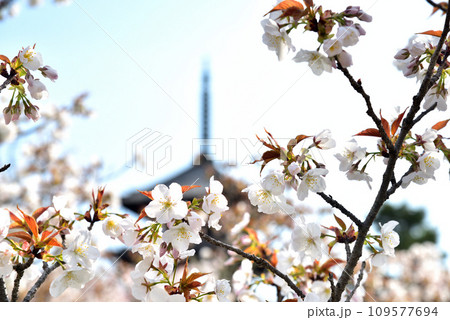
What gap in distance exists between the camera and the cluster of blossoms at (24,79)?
111 centimetres

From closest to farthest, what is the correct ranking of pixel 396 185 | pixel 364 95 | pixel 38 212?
pixel 364 95 → pixel 396 185 → pixel 38 212

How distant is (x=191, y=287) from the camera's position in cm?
102

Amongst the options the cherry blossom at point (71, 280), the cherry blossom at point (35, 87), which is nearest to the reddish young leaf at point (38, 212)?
the cherry blossom at point (71, 280)

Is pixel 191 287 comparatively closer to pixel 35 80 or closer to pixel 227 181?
pixel 35 80

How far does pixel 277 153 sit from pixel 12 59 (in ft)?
2.35

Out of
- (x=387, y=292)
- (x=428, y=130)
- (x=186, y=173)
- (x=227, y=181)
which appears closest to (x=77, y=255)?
(x=428, y=130)

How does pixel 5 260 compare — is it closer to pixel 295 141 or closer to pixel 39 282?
pixel 39 282

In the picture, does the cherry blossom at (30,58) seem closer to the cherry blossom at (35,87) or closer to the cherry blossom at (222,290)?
the cherry blossom at (35,87)

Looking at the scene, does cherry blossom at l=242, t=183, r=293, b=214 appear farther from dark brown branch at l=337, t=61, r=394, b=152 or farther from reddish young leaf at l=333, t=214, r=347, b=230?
dark brown branch at l=337, t=61, r=394, b=152

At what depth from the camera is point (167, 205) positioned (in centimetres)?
99

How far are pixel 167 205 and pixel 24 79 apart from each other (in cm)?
54

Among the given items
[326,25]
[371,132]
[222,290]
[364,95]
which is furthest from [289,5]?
[222,290]

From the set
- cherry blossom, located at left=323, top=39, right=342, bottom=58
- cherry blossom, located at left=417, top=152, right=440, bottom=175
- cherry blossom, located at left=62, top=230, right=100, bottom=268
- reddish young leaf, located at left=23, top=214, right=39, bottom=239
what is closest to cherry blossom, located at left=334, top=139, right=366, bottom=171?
cherry blossom, located at left=417, top=152, right=440, bottom=175

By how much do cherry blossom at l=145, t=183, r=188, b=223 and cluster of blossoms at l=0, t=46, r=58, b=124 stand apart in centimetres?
44
